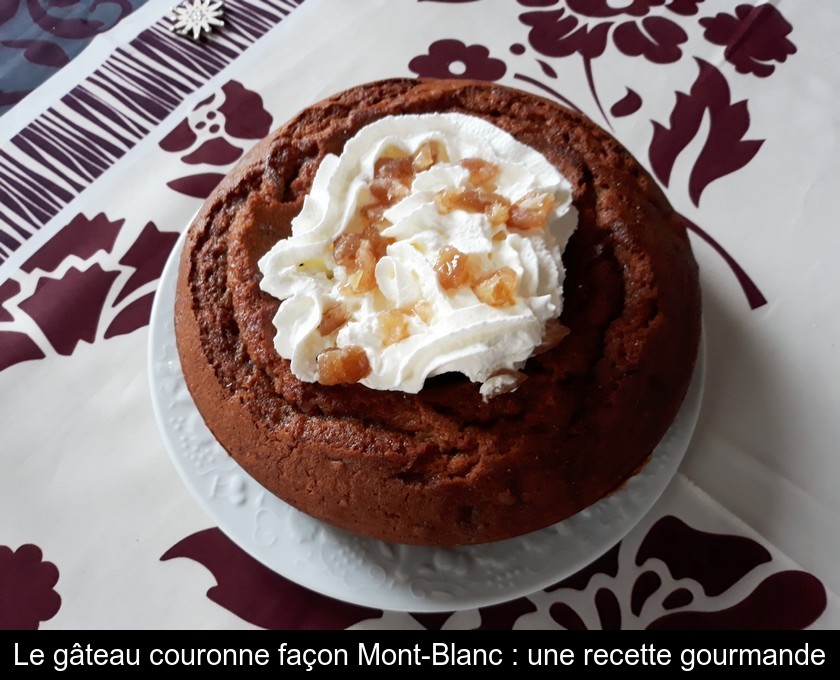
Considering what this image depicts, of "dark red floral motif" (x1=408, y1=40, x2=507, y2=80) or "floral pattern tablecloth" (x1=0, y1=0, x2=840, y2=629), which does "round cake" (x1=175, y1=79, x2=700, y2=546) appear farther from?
"dark red floral motif" (x1=408, y1=40, x2=507, y2=80)

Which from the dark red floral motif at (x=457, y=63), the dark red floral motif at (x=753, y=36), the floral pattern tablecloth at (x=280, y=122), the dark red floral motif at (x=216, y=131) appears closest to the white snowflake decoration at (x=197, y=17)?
the floral pattern tablecloth at (x=280, y=122)

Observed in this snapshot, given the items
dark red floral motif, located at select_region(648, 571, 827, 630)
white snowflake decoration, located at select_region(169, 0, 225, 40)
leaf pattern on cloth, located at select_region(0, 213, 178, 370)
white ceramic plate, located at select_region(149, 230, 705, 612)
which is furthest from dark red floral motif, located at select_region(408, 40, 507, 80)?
dark red floral motif, located at select_region(648, 571, 827, 630)

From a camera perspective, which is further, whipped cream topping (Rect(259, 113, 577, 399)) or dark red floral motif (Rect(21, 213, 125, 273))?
dark red floral motif (Rect(21, 213, 125, 273))

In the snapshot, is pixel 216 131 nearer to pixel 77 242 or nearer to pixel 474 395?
pixel 77 242

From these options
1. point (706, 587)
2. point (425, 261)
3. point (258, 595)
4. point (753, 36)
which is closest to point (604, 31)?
point (753, 36)

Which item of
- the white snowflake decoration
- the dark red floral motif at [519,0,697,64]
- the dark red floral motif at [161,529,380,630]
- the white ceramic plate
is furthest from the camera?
the white snowflake decoration

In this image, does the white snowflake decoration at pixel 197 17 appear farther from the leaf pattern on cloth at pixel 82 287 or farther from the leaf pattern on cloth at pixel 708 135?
the leaf pattern on cloth at pixel 708 135

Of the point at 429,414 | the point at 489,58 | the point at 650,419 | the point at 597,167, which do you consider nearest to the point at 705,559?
the point at 650,419
